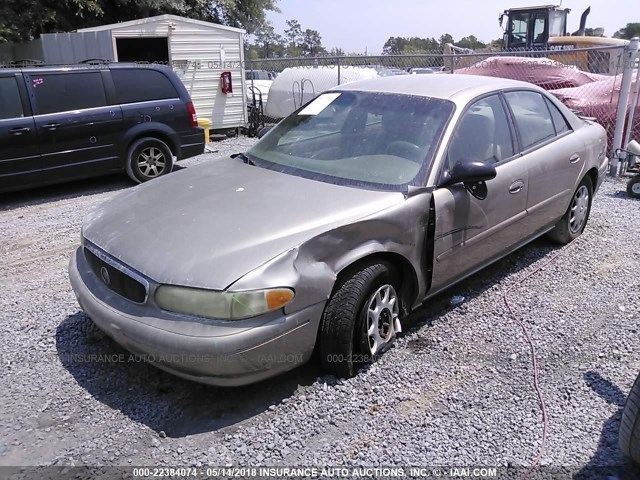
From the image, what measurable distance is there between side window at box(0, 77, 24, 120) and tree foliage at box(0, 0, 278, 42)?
8603mm

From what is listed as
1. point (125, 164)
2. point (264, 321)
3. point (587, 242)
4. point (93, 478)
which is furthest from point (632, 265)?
point (125, 164)

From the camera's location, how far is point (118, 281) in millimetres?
3018

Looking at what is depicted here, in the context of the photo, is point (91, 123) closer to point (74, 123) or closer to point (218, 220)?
point (74, 123)

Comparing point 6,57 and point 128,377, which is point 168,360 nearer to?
point 128,377

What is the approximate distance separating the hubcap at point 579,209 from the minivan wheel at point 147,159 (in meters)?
5.73

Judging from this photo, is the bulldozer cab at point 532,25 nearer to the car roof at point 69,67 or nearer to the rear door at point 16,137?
the car roof at point 69,67

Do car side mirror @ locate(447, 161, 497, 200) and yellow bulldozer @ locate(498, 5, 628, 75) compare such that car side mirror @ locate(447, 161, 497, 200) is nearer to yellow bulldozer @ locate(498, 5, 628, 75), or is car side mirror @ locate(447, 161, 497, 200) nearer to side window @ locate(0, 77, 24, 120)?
side window @ locate(0, 77, 24, 120)

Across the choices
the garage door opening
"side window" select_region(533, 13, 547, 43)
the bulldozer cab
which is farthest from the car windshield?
"side window" select_region(533, 13, 547, 43)

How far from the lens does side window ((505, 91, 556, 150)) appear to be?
4410mm

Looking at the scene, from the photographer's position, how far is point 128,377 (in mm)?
3271

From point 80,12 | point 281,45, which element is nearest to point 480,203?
point 80,12

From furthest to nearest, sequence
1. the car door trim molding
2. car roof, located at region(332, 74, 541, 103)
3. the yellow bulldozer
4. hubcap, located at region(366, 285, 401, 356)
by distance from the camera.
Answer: the yellow bulldozer, car roof, located at region(332, 74, 541, 103), the car door trim molding, hubcap, located at region(366, 285, 401, 356)

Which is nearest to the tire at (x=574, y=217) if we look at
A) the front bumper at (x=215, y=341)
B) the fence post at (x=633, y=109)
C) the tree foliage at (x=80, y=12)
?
the front bumper at (x=215, y=341)

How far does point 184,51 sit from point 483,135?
9.63 metres
